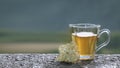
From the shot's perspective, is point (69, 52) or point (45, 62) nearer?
point (69, 52)

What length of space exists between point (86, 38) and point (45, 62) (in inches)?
7.9

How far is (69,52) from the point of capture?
151 cm

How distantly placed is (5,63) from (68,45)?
0.26m

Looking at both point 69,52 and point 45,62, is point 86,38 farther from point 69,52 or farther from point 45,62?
point 45,62

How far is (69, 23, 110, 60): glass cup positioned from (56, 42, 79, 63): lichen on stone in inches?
1.0

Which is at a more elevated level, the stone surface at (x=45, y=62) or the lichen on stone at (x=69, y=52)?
the lichen on stone at (x=69, y=52)

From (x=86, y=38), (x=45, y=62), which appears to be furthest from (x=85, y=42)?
(x=45, y=62)

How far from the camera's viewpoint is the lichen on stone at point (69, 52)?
1.51 meters

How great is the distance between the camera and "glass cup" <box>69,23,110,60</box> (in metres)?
1.52

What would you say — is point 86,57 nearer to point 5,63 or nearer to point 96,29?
point 96,29

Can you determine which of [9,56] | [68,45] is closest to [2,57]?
[9,56]

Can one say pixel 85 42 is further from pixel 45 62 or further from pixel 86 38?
pixel 45 62

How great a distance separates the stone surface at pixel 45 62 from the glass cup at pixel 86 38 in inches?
1.6

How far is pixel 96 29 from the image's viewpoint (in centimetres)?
154
